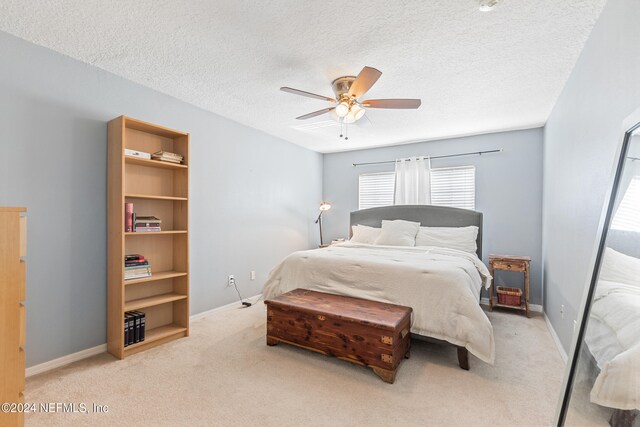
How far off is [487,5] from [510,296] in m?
3.35

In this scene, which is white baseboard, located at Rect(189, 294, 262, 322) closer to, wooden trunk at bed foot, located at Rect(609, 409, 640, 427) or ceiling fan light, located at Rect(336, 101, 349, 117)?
ceiling fan light, located at Rect(336, 101, 349, 117)

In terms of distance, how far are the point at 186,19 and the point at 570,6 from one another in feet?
Result: 7.68

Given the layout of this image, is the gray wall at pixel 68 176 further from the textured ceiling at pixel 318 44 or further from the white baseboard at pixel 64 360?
the textured ceiling at pixel 318 44

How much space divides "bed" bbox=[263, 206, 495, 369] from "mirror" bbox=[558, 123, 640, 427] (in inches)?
33.6

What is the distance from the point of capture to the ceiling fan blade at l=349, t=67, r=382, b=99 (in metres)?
2.06

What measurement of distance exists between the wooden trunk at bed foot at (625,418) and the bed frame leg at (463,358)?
1.27 meters

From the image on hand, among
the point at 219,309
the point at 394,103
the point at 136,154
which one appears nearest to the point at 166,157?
the point at 136,154

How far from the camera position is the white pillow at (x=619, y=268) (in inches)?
43.7

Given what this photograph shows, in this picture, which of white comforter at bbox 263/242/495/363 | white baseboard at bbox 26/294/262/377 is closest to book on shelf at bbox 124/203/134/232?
white baseboard at bbox 26/294/262/377

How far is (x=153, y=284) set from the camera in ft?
9.57

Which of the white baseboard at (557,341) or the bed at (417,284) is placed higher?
the bed at (417,284)

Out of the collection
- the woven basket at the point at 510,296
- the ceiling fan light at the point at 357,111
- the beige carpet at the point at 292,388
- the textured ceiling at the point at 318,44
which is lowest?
the beige carpet at the point at 292,388

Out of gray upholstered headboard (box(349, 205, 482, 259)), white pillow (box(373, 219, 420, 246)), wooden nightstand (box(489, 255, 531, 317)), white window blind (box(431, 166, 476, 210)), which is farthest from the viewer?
white window blind (box(431, 166, 476, 210))

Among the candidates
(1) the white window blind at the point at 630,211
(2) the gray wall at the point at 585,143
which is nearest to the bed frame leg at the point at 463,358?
(2) the gray wall at the point at 585,143
